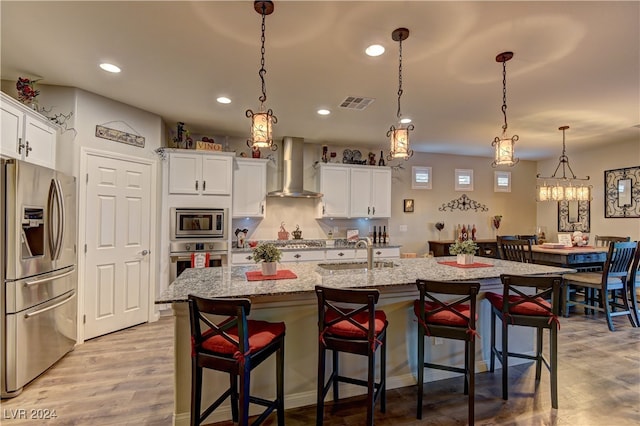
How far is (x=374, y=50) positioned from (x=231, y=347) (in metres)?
2.36

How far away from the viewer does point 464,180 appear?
269 inches

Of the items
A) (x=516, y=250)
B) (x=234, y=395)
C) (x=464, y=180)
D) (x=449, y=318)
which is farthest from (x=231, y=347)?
(x=464, y=180)

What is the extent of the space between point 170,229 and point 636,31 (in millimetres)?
4994

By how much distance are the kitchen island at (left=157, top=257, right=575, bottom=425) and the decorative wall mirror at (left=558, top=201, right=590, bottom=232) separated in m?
4.56

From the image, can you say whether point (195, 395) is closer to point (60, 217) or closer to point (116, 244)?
point (60, 217)

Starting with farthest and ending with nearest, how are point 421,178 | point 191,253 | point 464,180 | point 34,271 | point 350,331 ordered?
point 464,180
point 421,178
point 191,253
point 34,271
point 350,331

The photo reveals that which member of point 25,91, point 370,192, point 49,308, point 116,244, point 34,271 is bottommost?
point 49,308

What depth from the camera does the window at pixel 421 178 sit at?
6.50 metres

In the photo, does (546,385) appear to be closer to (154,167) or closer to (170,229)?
(170,229)

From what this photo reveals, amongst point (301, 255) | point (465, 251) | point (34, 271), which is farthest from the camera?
point (301, 255)

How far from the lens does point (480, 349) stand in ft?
9.52

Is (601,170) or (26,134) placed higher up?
(601,170)

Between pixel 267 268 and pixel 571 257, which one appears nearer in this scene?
pixel 267 268

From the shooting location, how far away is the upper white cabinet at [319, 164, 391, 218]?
5492 millimetres
